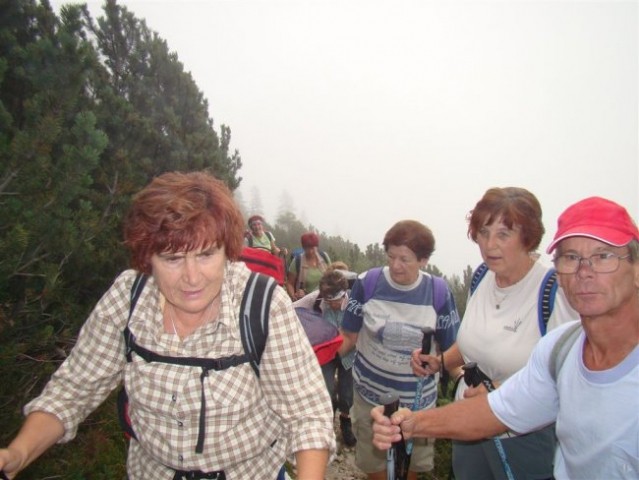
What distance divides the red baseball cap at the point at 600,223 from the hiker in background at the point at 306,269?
4787 millimetres

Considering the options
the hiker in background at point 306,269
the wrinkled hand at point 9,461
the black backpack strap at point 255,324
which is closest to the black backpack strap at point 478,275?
the black backpack strap at point 255,324

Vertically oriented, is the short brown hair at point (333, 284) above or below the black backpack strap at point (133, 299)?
below

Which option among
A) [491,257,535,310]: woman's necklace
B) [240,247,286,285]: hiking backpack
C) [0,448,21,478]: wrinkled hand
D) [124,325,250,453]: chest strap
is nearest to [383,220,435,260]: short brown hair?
[491,257,535,310]: woman's necklace

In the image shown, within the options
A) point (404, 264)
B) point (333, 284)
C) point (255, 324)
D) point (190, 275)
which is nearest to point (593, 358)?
point (255, 324)

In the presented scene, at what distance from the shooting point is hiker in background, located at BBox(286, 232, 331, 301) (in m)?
6.27

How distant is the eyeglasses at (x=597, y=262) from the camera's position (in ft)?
4.68

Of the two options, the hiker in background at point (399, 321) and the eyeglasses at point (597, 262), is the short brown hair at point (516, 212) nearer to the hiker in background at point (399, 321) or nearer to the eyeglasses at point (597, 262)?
the hiker in background at point (399, 321)

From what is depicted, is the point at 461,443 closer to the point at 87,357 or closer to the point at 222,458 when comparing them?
the point at 222,458

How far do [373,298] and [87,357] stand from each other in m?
2.04

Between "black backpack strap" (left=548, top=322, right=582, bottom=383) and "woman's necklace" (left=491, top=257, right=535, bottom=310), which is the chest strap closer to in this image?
"black backpack strap" (left=548, top=322, right=582, bottom=383)

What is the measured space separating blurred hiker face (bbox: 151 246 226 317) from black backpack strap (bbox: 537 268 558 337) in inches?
63.6

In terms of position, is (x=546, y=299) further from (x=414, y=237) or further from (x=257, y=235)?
(x=257, y=235)

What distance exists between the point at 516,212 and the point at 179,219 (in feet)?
6.06

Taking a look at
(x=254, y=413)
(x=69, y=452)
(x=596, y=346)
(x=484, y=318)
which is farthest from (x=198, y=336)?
(x=69, y=452)
